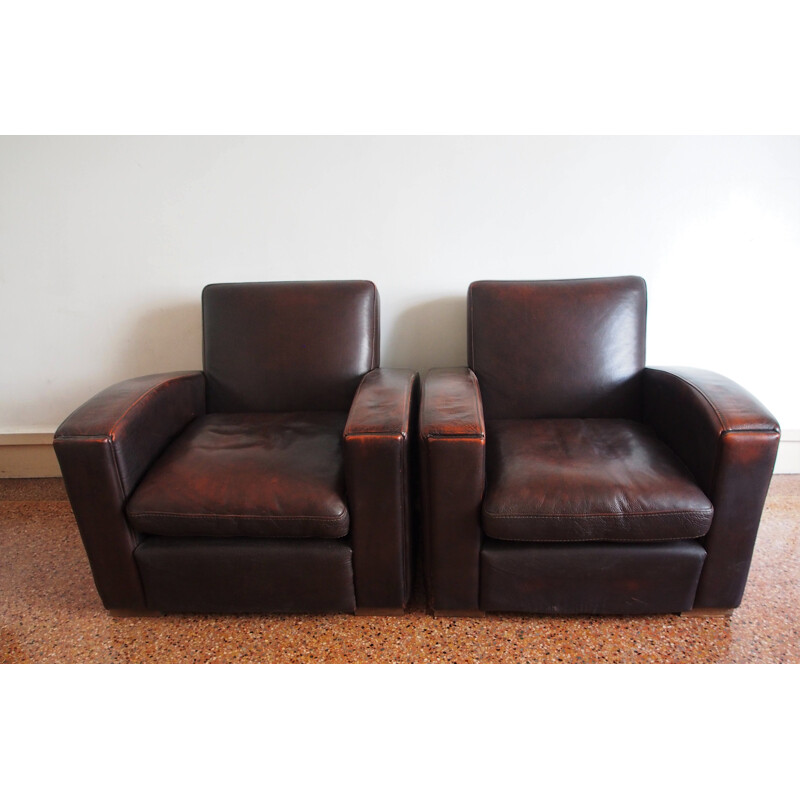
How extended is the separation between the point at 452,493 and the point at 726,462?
0.67 m

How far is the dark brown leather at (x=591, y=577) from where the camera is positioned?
50.1 inches

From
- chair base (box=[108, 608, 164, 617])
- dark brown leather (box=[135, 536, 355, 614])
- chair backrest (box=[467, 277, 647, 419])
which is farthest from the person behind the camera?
chair backrest (box=[467, 277, 647, 419])

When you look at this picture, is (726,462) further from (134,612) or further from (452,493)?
(134,612)

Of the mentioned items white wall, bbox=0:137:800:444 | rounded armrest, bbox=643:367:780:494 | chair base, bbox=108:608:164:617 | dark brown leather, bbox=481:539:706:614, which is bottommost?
chair base, bbox=108:608:164:617

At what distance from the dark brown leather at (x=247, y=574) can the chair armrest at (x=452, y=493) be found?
0.24 meters

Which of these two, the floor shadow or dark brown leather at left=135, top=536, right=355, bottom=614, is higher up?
the floor shadow

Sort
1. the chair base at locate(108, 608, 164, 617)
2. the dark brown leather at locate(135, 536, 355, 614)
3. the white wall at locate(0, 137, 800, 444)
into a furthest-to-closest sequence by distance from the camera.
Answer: the white wall at locate(0, 137, 800, 444)
the chair base at locate(108, 608, 164, 617)
the dark brown leather at locate(135, 536, 355, 614)

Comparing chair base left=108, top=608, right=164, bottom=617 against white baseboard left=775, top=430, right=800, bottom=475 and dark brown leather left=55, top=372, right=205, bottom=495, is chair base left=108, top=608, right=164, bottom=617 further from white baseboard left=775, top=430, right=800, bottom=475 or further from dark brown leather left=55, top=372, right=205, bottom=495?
white baseboard left=775, top=430, right=800, bottom=475

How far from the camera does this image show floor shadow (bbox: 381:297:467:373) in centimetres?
197

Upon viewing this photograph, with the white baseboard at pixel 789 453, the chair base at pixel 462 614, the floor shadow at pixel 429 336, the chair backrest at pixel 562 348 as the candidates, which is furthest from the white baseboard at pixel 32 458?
the chair base at pixel 462 614

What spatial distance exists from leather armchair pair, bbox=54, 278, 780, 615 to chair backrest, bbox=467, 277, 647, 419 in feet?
0.42

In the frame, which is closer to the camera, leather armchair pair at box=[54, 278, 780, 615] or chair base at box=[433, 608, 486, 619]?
leather armchair pair at box=[54, 278, 780, 615]

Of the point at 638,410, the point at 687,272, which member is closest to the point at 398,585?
the point at 638,410

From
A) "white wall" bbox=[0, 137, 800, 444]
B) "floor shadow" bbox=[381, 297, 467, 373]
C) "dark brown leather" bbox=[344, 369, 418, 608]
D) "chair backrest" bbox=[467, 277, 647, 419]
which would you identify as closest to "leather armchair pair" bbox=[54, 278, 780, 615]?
"dark brown leather" bbox=[344, 369, 418, 608]
